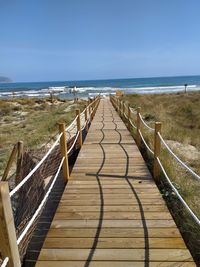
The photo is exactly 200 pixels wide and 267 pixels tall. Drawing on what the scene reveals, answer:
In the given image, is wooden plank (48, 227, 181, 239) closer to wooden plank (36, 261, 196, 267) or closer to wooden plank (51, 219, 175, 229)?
wooden plank (51, 219, 175, 229)

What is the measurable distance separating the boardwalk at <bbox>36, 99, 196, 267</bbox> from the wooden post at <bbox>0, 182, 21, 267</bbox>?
0.80 metres

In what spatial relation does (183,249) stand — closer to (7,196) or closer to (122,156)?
(7,196)

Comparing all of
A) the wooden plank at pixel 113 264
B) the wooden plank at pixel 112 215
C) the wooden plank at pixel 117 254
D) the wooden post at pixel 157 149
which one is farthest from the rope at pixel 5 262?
the wooden post at pixel 157 149

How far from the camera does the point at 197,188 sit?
568 cm

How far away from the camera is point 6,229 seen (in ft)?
7.59

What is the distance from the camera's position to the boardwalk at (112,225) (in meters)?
3.23

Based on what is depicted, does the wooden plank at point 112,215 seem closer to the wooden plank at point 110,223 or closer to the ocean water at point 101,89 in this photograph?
the wooden plank at point 110,223

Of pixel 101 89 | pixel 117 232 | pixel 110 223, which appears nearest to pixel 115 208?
pixel 110 223

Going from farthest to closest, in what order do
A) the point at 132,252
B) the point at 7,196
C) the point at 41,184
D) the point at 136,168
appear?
1. the point at 136,168
2. the point at 41,184
3. the point at 132,252
4. the point at 7,196

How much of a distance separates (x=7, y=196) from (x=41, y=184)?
301 cm

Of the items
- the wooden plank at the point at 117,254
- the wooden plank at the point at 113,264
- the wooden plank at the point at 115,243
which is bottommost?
the wooden plank at the point at 115,243

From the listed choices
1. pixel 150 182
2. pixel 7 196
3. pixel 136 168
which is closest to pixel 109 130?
pixel 136 168

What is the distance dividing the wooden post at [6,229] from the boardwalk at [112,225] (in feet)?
2.62

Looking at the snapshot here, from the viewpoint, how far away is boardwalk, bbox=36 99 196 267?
323cm
